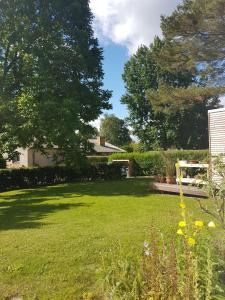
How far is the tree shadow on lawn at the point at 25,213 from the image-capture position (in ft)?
38.5

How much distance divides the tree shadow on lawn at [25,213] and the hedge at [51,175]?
8.65 metres

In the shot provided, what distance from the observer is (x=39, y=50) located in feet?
80.4

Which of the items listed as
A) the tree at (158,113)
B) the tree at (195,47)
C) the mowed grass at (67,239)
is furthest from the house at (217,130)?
the tree at (158,113)

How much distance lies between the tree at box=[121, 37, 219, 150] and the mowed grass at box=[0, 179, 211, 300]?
102ft

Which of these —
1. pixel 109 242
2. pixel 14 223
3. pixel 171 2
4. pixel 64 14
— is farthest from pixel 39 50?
pixel 109 242

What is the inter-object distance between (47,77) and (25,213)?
11.3 meters

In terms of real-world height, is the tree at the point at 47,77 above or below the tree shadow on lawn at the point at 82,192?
above

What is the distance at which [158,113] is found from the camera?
4588 cm

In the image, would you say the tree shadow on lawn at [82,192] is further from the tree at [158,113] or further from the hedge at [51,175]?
the tree at [158,113]

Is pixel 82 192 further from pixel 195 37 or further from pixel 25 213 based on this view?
pixel 195 37

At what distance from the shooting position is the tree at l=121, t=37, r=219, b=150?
154 ft

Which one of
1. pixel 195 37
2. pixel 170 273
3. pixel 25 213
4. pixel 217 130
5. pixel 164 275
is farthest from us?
pixel 195 37

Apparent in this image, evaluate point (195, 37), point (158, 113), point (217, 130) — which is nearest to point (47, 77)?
point (195, 37)

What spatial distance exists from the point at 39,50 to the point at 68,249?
1845cm
